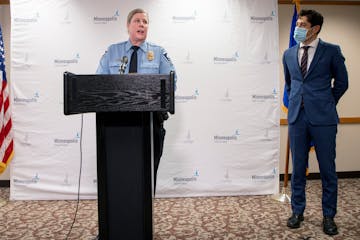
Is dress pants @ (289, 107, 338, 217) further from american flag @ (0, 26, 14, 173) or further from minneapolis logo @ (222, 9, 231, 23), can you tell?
american flag @ (0, 26, 14, 173)

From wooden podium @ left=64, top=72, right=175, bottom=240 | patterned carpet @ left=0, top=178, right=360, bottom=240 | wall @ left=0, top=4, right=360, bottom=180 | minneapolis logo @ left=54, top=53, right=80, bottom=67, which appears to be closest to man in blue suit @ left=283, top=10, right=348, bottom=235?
patterned carpet @ left=0, top=178, right=360, bottom=240

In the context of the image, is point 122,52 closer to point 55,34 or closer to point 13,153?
point 55,34

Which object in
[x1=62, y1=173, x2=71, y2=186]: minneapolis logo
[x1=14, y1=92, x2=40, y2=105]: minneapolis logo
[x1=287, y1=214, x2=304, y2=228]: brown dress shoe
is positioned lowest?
[x1=287, y1=214, x2=304, y2=228]: brown dress shoe

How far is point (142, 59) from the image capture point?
2549 mm

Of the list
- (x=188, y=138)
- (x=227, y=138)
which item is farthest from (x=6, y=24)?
(x=227, y=138)

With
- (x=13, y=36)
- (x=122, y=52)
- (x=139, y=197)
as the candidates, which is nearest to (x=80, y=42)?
(x=13, y=36)

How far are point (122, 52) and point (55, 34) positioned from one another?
1.08 meters

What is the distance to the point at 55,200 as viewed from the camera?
11.1 ft

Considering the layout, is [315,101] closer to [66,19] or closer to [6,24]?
[66,19]

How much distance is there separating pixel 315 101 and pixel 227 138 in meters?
1.22

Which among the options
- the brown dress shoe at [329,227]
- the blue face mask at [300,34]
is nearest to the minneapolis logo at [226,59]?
the blue face mask at [300,34]

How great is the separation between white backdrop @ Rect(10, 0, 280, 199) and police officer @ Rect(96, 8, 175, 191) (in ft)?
2.46

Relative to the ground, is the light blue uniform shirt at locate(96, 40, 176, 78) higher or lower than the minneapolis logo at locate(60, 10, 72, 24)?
lower

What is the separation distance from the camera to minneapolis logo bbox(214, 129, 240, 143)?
3459 millimetres
